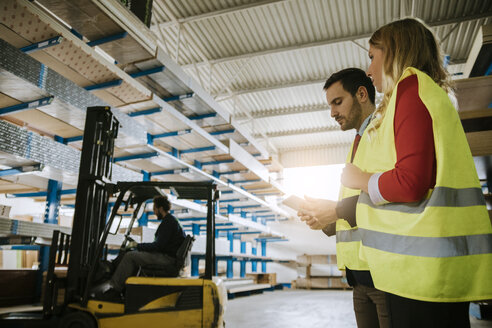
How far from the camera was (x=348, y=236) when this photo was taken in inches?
58.4

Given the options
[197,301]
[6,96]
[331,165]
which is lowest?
[197,301]

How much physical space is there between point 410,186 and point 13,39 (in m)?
4.72

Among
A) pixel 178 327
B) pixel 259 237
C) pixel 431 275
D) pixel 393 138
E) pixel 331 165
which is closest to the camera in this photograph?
pixel 431 275

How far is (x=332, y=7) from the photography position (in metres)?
9.96

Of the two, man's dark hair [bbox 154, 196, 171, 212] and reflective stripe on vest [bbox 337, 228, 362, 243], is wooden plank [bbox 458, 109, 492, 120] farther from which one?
man's dark hair [bbox 154, 196, 171, 212]

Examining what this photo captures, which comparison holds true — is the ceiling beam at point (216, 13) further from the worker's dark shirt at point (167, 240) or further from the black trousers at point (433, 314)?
the black trousers at point (433, 314)

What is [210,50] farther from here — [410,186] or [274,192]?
[410,186]

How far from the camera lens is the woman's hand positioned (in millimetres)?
1196

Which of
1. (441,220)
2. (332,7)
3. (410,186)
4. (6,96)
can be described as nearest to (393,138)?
(410,186)

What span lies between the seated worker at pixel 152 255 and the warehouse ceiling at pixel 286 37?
7.34 m

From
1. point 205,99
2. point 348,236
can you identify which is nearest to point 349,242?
point 348,236

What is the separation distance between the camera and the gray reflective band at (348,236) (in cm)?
143

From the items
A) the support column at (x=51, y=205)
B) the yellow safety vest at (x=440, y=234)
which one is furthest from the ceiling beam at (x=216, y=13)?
the yellow safety vest at (x=440, y=234)

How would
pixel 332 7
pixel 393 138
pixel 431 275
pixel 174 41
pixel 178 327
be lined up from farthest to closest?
pixel 174 41 → pixel 332 7 → pixel 178 327 → pixel 393 138 → pixel 431 275
